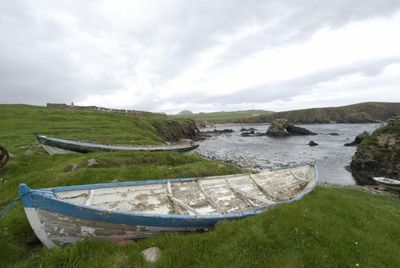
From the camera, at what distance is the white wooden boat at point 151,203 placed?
6.66 m

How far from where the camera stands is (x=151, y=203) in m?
9.34

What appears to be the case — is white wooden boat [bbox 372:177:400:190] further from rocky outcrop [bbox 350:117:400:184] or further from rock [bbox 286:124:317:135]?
rock [bbox 286:124:317:135]

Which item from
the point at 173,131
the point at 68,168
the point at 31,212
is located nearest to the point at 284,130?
the point at 173,131

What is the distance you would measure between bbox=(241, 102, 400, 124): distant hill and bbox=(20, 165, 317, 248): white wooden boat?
15321 centimetres

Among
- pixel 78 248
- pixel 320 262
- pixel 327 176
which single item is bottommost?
pixel 327 176

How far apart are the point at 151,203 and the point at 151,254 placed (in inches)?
119

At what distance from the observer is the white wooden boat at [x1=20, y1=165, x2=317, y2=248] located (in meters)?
6.66

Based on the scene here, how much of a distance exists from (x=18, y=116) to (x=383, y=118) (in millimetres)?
172425

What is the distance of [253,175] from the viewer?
12.9 meters

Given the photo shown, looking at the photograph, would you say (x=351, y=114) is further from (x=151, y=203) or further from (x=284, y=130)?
(x=151, y=203)

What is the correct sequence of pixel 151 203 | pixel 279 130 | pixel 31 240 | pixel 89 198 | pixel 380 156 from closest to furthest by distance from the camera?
1. pixel 31 240
2. pixel 89 198
3. pixel 151 203
4. pixel 380 156
5. pixel 279 130

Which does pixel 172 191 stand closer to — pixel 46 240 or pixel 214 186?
pixel 214 186

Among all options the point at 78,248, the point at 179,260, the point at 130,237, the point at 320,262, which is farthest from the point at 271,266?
the point at 78,248

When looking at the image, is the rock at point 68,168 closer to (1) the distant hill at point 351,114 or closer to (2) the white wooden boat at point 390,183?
(2) the white wooden boat at point 390,183
